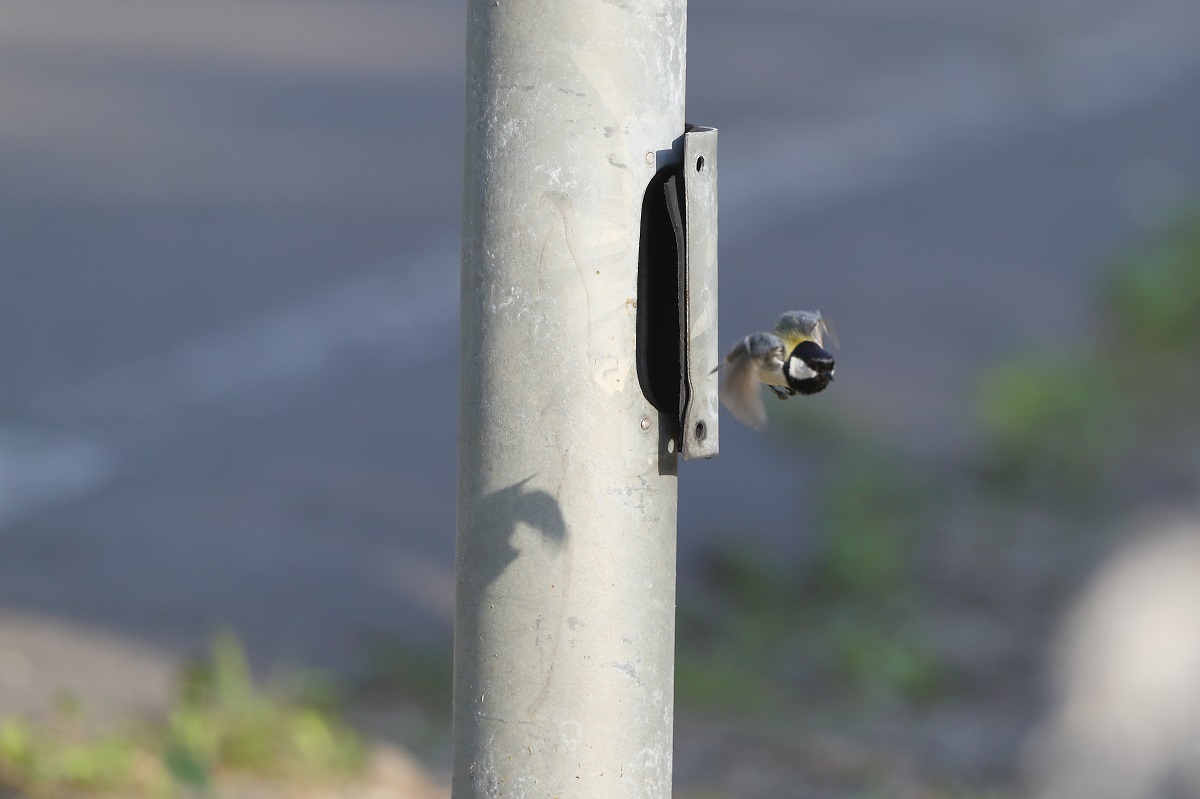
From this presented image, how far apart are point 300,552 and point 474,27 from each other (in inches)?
147

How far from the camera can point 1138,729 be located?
4.23 metres

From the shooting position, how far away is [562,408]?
68.6 inches

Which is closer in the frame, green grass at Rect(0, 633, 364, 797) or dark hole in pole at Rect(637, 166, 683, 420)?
dark hole in pole at Rect(637, 166, 683, 420)

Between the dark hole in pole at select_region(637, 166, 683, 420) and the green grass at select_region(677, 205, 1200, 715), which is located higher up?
the green grass at select_region(677, 205, 1200, 715)

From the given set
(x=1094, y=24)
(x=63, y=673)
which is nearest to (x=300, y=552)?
(x=63, y=673)

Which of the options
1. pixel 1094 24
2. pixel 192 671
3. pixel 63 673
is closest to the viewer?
pixel 192 671

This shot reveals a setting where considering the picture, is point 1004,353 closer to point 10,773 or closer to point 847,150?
point 847,150

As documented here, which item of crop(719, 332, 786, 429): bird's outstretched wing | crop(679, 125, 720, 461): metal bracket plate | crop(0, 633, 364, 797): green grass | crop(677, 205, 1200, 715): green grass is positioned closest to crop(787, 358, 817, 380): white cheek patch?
crop(719, 332, 786, 429): bird's outstretched wing

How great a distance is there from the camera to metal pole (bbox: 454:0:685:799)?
5.63 feet

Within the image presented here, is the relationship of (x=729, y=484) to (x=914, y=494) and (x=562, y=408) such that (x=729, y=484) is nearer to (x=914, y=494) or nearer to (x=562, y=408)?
(x=914, y=494)

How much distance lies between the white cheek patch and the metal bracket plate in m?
0.20

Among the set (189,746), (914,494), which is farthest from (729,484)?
(189,746)

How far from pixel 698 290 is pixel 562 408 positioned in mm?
214

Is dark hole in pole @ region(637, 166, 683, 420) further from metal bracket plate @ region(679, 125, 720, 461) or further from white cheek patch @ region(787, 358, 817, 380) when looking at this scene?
white cheek patch @ region(787, 358, 817, 380)
